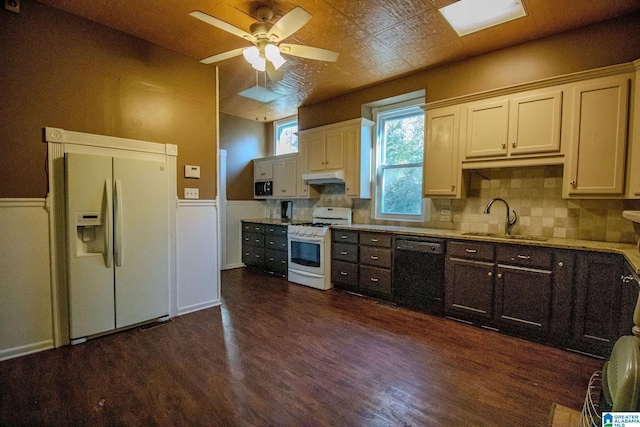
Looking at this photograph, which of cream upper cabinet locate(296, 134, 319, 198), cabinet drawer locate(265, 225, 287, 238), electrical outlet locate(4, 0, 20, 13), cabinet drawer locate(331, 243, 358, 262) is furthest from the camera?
cream upper cabinet locate(296, 134, 319, 198)

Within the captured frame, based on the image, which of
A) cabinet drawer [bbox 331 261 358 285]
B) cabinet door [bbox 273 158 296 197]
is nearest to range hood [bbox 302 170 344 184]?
cabinet door [bbox 273 158 296 197]

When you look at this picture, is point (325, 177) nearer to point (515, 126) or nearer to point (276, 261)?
point (276, 261)

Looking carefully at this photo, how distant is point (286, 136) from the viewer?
5871mm

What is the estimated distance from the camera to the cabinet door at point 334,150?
4.39m

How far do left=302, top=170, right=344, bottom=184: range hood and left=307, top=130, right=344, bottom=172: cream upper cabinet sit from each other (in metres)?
0.12

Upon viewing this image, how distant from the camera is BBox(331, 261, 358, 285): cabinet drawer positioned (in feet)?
12.8

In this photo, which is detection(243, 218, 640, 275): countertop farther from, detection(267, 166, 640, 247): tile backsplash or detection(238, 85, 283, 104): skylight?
detection(238, 85, 283, 104): skylight

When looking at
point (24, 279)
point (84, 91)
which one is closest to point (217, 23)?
point (84, 91)

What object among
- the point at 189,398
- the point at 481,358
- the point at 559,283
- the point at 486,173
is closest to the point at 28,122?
the point at 189,398

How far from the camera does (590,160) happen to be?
2.54m

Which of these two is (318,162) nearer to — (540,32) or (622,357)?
(540,32)

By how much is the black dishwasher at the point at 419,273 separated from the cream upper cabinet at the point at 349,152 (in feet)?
3.64

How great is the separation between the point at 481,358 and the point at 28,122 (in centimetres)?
398

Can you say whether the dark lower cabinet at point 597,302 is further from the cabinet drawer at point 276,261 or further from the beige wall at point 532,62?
the cabinet drawer at point 276,261
